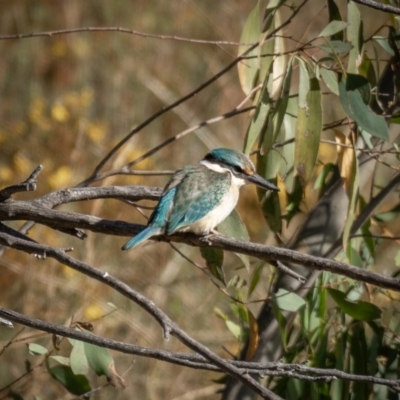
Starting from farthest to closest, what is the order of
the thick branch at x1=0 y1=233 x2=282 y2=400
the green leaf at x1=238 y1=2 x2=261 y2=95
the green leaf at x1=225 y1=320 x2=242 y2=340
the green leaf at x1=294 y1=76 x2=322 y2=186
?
the green leaf at x1=225 y1=320 x2=242 y2=340, the green leaf at x1=238 y1=2 x2=261 y2=95, the green leaf at x1=294 y1=76 x2=322 y2=186, the thick branch at x1=0 y1=233 x2=282 y2=400

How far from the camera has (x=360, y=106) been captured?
1.65m

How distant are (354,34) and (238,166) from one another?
45cm

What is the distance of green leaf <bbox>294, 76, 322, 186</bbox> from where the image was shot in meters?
1.68

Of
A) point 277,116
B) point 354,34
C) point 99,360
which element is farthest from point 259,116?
point 99,360

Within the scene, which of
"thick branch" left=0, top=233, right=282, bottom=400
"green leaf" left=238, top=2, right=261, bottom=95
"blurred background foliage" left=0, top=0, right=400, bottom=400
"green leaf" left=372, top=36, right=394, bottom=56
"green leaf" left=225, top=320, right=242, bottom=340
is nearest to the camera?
"thick branch" left=0, top=233, right=282, bottom=400

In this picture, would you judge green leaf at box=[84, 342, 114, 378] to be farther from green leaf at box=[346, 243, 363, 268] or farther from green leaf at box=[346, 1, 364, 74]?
green leaf at box=[346, 1, 364, 74]

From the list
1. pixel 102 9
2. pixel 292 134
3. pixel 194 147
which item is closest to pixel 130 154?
pixel 194 147

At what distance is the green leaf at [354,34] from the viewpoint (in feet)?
5.76

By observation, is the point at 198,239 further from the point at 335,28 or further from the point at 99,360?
the point at 335,28

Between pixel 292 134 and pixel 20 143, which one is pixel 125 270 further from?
pixel 292 134

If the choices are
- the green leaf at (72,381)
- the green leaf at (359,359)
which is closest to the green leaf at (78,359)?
the green leaf at (72,381)

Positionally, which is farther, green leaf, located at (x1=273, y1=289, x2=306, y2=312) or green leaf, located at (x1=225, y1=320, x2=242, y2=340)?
green leaf, located at (x1=225, y1=320, x2=242, y2=340)

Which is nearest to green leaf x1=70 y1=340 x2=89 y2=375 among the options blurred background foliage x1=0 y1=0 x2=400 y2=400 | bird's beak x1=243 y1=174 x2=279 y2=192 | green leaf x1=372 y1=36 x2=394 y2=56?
bird's beak x1=243 y1=174 x2=279 y2=192

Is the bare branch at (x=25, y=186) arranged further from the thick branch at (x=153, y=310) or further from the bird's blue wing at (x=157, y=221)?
the bird's blue wing at (x=157, y=221)
